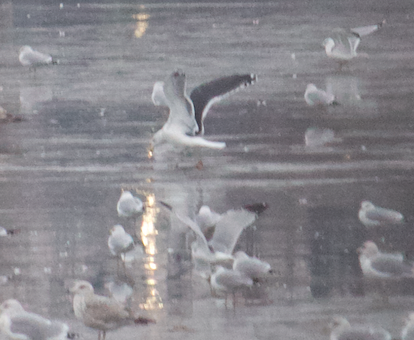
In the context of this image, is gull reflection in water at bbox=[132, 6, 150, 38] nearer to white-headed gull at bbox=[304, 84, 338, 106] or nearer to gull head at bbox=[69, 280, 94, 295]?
white-headed gull at bbox=[304, 84, 338, 106]

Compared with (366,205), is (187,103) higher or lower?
higher

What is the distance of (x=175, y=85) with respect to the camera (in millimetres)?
797

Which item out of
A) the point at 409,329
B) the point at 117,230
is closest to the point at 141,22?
the point at 117,230

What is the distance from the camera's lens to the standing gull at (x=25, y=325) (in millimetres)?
769

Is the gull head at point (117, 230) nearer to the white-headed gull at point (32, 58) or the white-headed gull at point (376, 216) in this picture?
the white-headed gull at point (32, 58)

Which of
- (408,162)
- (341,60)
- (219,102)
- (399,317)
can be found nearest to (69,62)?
(219,102)

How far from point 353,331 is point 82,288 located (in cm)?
53

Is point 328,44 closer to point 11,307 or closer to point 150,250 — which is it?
point 150,250

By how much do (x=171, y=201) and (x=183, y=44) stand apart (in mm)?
315

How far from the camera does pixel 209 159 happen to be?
2.61ft

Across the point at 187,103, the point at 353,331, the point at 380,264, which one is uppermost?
the point at 187,103

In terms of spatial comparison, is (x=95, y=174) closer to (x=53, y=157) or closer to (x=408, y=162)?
(x=53, y=157)

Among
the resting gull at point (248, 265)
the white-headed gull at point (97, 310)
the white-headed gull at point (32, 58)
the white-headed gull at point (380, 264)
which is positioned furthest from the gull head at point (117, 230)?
the white-headed gull at point (380, 264)

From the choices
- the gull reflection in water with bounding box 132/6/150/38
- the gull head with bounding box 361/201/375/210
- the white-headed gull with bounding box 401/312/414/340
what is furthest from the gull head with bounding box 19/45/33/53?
the white-headed gull with bounding box 401/312/414/340
